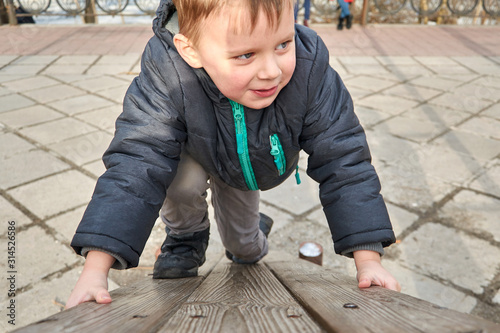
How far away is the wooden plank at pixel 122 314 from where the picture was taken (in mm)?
695

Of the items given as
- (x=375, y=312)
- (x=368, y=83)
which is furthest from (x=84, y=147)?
(x=368, y=83)

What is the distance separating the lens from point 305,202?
289cm

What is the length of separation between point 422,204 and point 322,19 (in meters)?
8.44

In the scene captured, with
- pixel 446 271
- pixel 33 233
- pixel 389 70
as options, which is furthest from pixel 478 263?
pixel 389 70

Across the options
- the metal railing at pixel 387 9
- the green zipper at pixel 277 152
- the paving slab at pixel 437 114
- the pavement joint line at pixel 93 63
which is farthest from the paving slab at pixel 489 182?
the metal railing at pixel 387 9

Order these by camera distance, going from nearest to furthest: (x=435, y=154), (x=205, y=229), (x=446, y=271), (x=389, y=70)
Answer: (x=205, y=229) < (x=446, y=271) < (x=435, y=154) < (x=389, y=70)

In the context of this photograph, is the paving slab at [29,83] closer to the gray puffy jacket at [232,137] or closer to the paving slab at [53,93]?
the paving slab at [53,93]

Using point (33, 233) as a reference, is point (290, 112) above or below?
above

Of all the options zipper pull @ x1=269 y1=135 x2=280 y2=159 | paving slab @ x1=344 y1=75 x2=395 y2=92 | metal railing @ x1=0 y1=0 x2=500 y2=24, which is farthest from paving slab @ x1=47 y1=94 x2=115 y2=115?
metal railing @ x1=0 y1=0 x2=500 y2=24

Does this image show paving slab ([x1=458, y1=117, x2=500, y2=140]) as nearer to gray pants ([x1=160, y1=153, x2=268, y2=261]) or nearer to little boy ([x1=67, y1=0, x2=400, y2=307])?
gray pants ([x1=160, y1=153, x2=268, y2=261])

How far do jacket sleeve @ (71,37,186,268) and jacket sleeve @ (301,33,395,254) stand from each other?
1.49 ft

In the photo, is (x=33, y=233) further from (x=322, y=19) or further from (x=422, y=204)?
(x=322, y=19)

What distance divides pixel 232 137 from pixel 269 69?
0.34 metres

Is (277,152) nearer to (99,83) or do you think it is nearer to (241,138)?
(241,138)
